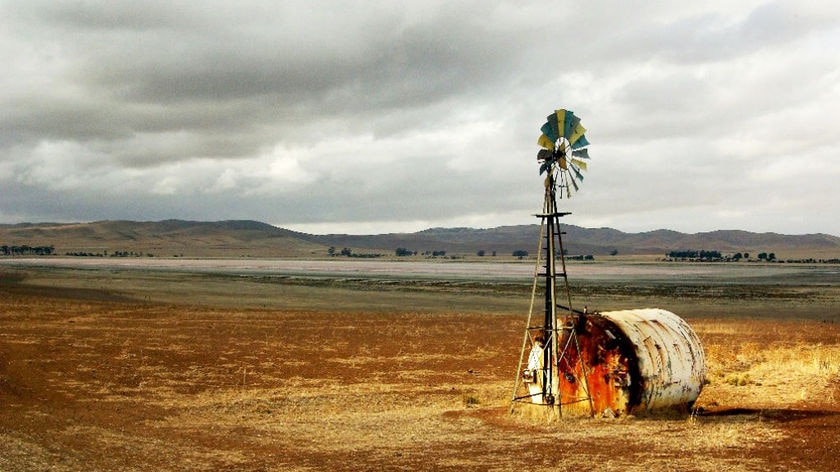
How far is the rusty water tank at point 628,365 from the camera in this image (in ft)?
51.9

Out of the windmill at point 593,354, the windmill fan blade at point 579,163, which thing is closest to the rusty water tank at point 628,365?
the windmill at point 593,354

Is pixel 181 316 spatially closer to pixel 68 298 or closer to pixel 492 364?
pixel 68 298

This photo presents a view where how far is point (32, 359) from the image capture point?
80.6 feet

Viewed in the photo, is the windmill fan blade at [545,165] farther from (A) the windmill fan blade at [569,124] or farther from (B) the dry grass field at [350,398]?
(B) the dry grass field at [350,398]

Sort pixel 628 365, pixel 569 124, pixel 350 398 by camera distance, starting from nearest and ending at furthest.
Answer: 1. pixel 628 365
2. pixel 569 124
3. pixel 350 398

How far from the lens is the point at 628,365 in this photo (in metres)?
15.8

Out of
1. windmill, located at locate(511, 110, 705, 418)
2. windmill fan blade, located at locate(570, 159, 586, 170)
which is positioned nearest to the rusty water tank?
windmill, located at locate(511, 110, 705, 418)

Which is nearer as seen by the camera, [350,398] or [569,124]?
[569,124]

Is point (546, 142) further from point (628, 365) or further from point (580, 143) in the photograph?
point (628, 365)

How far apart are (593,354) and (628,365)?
0.95 meters

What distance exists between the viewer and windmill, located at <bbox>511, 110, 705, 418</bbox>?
1588 centimetres

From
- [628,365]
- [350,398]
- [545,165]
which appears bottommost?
[350,398]

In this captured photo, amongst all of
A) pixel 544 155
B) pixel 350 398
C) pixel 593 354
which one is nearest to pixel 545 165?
pixel 544 155

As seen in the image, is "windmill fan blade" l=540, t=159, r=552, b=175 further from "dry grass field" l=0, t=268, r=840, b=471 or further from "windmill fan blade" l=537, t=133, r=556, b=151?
"dry grass field" l=0, t=268, r=840, b=471
